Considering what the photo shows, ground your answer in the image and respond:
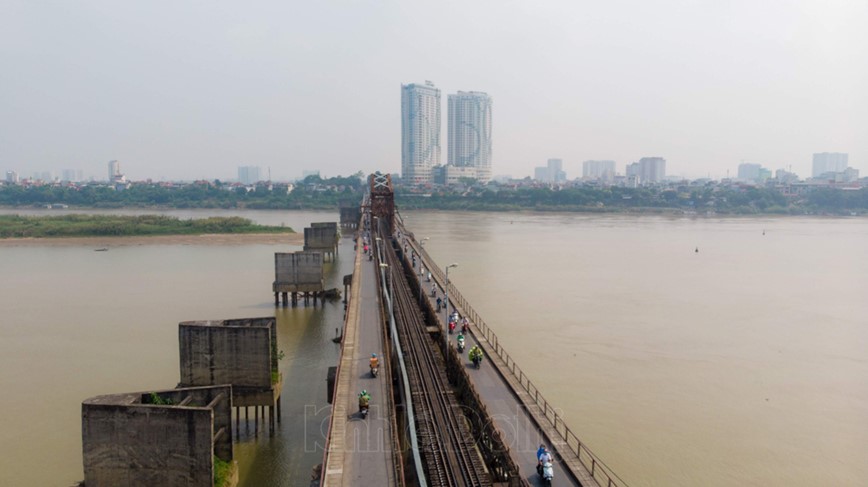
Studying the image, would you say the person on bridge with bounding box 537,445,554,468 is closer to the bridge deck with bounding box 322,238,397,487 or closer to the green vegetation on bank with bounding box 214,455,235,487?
the bridge deck with bounding box 322,238,397,487

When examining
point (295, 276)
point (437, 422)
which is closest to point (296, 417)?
point (437, 422)

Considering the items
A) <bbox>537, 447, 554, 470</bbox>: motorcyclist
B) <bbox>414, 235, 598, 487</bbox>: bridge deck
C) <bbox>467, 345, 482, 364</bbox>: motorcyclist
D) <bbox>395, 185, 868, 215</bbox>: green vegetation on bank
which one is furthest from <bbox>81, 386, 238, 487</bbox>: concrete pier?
<bbox>395, 185, 868, 215</bbox>: green vegetation on bank

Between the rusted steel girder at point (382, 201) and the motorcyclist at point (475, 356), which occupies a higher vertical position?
the rusted steel girder at point (382, 201)

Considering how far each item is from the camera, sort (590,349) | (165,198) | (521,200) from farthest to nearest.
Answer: (165,198) < (521,200) < (590,349)

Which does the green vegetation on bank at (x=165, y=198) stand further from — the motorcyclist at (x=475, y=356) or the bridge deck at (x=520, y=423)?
the bridge deck at (x=520, y=423)

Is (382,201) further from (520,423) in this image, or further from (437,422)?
(520,423)

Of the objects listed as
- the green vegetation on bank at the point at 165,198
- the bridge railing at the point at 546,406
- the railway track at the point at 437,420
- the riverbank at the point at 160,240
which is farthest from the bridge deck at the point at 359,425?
the green vegetation on bank at the point at 165,198
